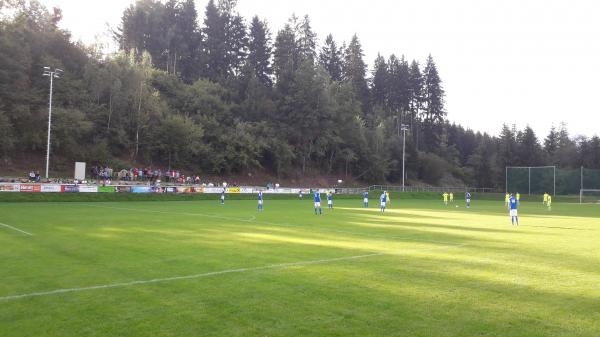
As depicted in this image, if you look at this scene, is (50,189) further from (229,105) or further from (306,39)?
(306,39)

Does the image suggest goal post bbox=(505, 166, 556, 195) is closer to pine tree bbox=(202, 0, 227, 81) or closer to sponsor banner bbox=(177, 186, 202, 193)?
sponsor banner bbox=(177, 186, 202, 193)

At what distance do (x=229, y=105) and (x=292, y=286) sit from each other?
7026cm

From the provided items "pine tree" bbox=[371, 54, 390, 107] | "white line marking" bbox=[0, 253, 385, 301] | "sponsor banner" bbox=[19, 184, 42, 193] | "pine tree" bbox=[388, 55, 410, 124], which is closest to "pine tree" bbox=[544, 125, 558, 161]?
"pine tree" bbox=[388, 55, 410, 124]

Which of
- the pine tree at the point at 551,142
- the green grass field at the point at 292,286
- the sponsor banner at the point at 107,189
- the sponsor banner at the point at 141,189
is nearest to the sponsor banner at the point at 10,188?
the sponsor banner at the point at 107,189

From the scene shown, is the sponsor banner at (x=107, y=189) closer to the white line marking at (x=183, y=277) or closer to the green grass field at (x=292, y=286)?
the green grass field at (x=292, y=286)

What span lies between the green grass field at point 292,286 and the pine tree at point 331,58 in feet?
315

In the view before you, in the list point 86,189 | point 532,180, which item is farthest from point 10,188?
point 532,180

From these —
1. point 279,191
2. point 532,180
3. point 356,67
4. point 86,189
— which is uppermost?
point 356,67

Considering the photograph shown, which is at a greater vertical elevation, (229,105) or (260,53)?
(260,53)

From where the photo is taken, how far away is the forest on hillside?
5697 centimetres

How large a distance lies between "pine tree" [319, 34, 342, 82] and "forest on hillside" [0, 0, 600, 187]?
0.86 ft

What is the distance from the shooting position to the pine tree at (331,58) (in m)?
109

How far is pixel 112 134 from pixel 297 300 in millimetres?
59916

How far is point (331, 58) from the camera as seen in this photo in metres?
109
